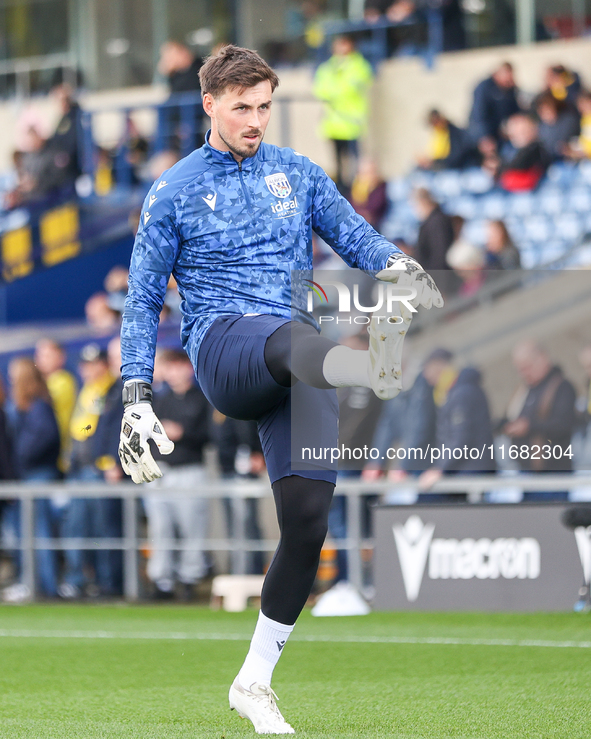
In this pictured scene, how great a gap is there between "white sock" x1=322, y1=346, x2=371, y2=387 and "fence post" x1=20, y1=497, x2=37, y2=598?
738 cm

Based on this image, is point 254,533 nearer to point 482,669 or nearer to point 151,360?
point 482,669

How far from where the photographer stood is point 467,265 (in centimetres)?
1167

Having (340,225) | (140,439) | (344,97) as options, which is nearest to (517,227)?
(344,97)

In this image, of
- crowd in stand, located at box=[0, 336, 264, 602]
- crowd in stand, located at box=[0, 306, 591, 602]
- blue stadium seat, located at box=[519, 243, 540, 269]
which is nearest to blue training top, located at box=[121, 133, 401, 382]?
crowd in stand, located at box=[0, 306, 591, 602]

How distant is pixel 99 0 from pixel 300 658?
1660cm

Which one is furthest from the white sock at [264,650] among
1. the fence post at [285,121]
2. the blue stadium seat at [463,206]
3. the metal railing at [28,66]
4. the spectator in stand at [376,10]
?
the metal railing at [28,66]

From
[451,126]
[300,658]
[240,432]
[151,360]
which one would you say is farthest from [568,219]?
[151,360]

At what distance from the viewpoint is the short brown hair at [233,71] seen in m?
4.30

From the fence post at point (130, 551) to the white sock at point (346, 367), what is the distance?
6.86 m

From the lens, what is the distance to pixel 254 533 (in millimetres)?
10273

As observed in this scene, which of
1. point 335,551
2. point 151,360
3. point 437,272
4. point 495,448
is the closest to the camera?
point 151,360

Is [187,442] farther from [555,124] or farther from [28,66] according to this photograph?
[28,66]

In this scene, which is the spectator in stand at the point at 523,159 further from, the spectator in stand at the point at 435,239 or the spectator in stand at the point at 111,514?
the spectator in stand at the point at 111,514

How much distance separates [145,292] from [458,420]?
4340mm
